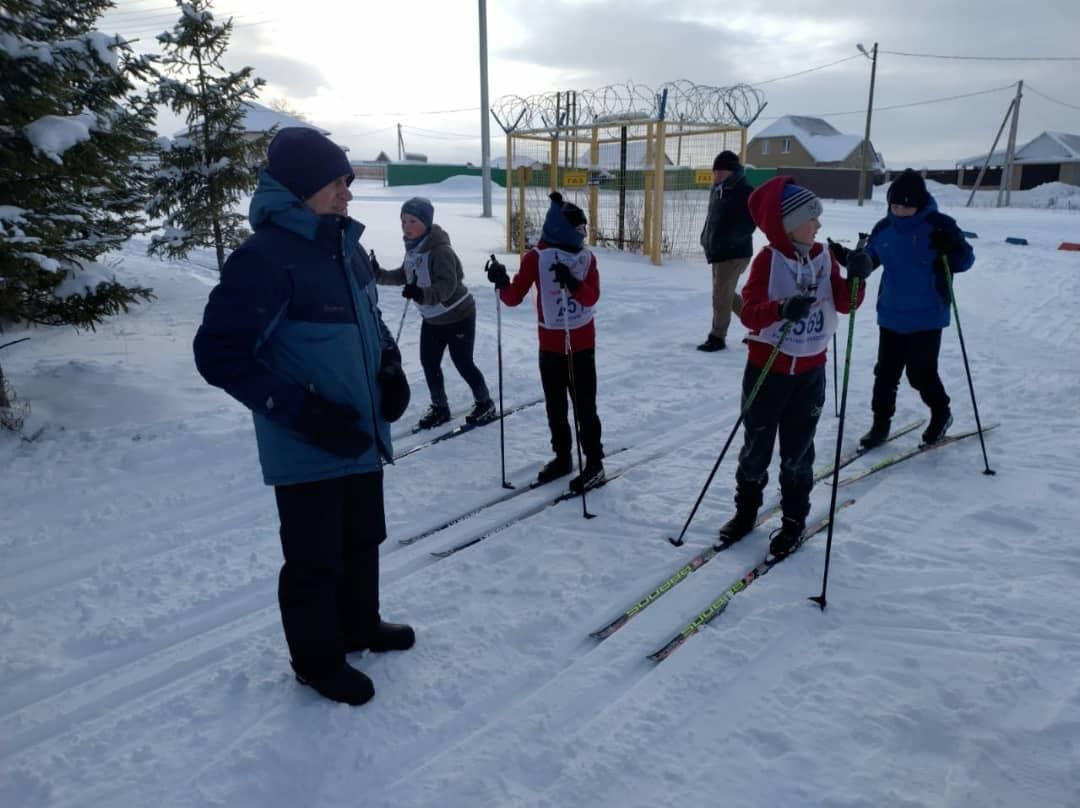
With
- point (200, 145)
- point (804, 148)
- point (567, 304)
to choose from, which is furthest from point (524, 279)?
point (804, 148)

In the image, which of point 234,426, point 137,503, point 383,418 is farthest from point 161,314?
point 383,418

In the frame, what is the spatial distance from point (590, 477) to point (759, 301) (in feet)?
5.36

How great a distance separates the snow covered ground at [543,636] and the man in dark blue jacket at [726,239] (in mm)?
2555

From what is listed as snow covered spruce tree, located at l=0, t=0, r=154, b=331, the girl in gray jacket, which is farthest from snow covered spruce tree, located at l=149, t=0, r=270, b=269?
the girl in gray jacket

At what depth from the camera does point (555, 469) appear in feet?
16.0

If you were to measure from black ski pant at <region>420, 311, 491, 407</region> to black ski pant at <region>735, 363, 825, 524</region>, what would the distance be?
2.53m

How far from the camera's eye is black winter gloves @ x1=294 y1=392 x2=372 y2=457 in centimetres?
241

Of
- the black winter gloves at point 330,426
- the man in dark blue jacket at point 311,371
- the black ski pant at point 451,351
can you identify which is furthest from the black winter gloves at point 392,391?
the black ski pant at point 451,351

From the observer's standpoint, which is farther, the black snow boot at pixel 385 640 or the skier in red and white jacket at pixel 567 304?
the skier in red and white jacket at pixel 567 304

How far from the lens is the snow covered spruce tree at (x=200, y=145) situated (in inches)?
340

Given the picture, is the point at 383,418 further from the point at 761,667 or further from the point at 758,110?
the point at 758,110

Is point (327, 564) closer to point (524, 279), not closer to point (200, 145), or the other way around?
point (524, 279)

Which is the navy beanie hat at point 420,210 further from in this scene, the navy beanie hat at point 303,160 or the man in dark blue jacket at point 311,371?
the navy beanie hat at point 303,160

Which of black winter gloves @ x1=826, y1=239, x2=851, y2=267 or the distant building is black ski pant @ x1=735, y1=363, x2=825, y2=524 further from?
the distant building
